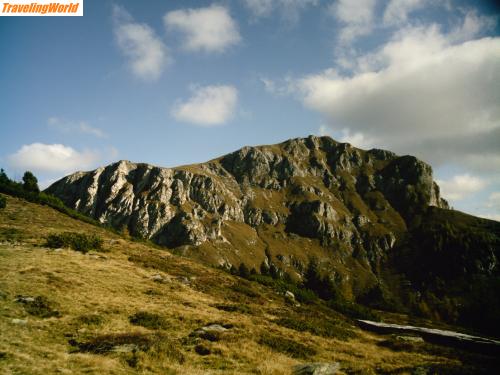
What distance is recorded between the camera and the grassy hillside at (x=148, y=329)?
50.2 ft

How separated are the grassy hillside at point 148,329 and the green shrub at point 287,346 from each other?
68mm

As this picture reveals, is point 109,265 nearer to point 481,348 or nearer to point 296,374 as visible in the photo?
point 296,374

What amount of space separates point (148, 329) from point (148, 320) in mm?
1345

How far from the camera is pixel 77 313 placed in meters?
20.9

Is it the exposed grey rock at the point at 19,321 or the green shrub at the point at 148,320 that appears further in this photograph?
the green shrub at the point at 148,320

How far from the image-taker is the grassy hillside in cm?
1529

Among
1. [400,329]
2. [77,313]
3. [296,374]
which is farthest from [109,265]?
[400,329]

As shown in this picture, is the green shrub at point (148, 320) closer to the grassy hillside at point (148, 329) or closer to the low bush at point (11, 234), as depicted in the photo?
the grassy hillside at point (148, 329)

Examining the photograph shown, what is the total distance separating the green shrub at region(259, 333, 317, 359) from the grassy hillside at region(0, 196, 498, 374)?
A: 0.07 meters

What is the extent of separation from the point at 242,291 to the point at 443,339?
75.9 ft

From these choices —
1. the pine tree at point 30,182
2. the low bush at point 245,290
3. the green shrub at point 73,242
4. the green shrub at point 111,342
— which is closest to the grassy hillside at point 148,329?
the green shrub at point 111,342

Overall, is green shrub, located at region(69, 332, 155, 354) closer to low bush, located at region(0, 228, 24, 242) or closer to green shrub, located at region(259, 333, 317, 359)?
green shrub, located at region(259, 333, 317, 359)

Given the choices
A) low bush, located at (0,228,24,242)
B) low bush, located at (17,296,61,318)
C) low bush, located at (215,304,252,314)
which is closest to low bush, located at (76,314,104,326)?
low bush, located at (17,296,61,318)

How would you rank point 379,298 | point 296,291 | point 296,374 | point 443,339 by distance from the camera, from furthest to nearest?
point 379,298 < point 296,291 < point 443,339 < point 296,374
